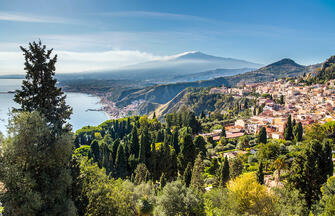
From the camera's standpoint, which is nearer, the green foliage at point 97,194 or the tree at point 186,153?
the green foliage at point 97,194

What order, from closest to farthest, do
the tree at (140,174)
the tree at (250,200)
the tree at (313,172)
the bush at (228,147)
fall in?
the tree at (250,200) → the tree at (313,172) → the tree at (140,174) → the bush at (228,147)

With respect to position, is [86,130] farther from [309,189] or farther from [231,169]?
[309,189]

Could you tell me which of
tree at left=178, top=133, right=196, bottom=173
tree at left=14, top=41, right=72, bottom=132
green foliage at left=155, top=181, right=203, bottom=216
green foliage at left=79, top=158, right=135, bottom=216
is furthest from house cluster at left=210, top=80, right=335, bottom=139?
tree at left=14, top=41, right=72, bottom=132

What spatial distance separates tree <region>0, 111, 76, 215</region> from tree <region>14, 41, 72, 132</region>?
1.75 feet

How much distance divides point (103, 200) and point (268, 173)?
57.3 feet

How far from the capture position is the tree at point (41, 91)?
19.2 feet

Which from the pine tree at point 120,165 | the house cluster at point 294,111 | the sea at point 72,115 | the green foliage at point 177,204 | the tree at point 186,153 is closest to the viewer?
the green foliage at point 177,204

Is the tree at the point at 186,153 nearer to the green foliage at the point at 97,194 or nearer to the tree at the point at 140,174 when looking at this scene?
the tree at the point at 140,174

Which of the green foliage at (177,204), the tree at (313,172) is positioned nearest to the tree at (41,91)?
the green foliage at (177,204)

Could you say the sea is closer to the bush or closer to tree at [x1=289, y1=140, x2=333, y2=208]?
tree at [x1=289, y1=140, x2=333, y2=208]

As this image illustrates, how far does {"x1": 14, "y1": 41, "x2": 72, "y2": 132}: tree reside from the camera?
19.2ft

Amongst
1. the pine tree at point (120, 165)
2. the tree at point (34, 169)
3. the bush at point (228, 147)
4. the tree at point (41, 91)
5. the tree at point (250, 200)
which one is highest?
the tree at point (41, 91)

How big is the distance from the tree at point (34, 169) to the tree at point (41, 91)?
53 centimetres

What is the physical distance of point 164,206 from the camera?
321 inches
